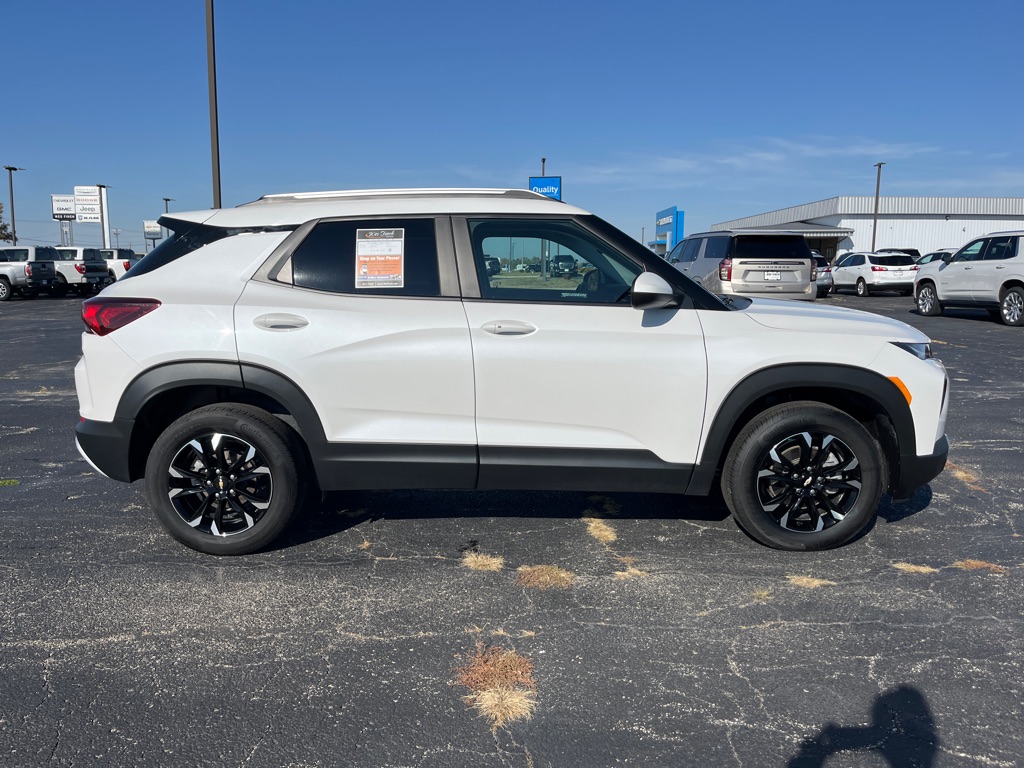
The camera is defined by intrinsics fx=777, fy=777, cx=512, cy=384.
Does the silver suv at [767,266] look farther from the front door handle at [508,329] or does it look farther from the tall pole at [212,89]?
the front door handle at [508,329]

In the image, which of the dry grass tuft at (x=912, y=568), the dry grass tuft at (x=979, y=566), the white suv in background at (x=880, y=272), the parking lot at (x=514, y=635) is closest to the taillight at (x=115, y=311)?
the parking lot at (x=514, y=635)

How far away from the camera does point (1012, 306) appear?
50.6 ft

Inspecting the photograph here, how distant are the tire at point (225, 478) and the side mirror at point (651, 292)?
182 cm

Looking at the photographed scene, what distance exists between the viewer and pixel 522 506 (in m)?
4.74

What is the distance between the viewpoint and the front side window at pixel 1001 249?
1539 cm

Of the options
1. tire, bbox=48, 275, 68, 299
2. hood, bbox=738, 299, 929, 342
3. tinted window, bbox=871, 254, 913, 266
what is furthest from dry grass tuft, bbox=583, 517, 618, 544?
tire, bbox=48, 275, 68, 299

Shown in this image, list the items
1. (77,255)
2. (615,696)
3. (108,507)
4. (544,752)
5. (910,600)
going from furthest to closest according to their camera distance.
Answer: (77,255) → (108,507) → (910,600) → (615,696) → (544,752)

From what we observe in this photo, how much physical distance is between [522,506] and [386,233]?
6.10ft

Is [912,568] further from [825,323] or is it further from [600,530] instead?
[600,530]

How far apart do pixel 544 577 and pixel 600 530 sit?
72 cm

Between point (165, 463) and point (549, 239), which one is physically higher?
point (549, 239)

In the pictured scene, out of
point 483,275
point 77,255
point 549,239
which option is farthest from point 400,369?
point 77,255

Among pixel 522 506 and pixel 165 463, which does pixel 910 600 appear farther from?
pixel 165 463

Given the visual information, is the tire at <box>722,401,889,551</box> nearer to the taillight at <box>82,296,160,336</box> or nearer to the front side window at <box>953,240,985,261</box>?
the taillight at <box>82,296,160,336</box>
